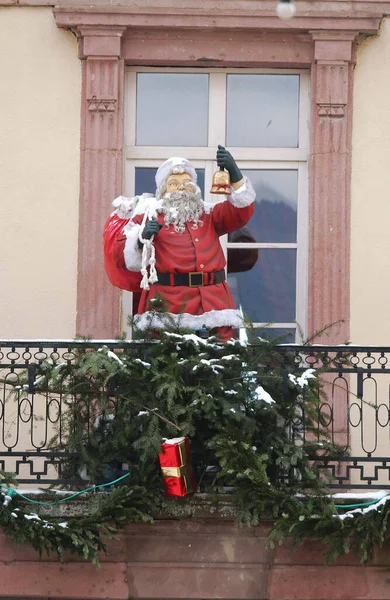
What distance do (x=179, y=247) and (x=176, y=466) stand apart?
148 centimetres

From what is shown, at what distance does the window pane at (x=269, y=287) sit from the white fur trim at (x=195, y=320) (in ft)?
4.86

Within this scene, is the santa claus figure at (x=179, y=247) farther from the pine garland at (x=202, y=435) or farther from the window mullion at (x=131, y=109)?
the window mullion at (x=131, y=109)

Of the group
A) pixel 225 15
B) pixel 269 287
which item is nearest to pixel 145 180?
pixel 269 287

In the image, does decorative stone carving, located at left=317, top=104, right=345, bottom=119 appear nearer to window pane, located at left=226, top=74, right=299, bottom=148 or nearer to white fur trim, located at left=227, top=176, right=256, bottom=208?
window pane, located at left=226, top=74, right=299, bottom=148

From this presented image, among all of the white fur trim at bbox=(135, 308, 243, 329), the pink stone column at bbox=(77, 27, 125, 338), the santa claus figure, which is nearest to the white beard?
the santa claus figure

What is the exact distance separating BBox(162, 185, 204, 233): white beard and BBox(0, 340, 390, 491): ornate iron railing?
0.88m

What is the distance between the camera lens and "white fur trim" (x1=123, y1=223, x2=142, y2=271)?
10711 millimetres

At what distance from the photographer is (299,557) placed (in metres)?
Answer: 10.5

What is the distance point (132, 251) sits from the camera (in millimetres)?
10727

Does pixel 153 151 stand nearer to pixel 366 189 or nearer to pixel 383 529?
pixel 366 189

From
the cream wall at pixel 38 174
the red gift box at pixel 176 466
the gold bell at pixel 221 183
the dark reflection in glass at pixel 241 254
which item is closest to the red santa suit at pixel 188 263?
the gold bell at pixel 221 183

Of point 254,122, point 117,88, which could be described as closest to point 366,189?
point 254,122

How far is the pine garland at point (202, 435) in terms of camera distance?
33.4 feet

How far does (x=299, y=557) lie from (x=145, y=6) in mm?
4067
